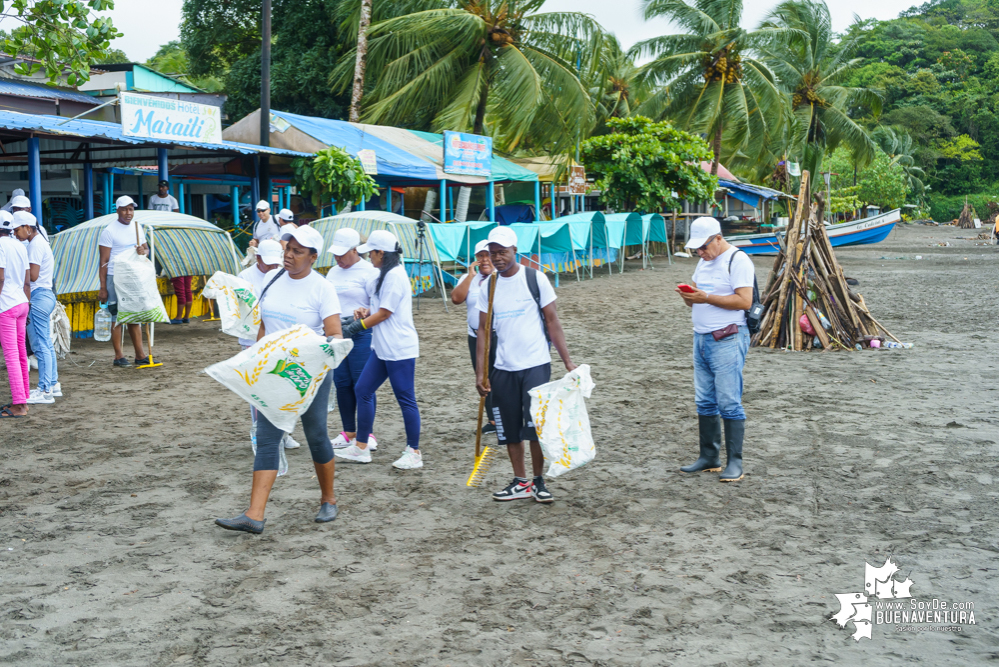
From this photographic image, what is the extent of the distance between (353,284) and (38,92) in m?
16.9

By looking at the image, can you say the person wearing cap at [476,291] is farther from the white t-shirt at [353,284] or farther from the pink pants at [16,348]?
the pink pants at [16,348]

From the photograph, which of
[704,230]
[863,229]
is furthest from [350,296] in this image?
[863,229]

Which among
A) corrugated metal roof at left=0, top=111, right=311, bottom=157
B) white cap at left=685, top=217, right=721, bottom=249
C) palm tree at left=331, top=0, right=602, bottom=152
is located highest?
palm tree at left=331, top=0, right=602, bottom=152

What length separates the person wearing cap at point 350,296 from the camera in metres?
5.66

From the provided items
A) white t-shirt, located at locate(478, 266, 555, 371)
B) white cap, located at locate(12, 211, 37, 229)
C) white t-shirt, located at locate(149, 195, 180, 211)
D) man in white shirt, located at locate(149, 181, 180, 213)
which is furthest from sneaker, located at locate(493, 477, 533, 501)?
white t-shirt, located at locate(149, 195, 180, 211)

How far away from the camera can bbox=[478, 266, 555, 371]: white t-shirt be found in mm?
4832

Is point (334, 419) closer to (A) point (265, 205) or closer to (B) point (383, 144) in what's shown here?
(A) point (265, 205)

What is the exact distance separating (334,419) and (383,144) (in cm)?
1252

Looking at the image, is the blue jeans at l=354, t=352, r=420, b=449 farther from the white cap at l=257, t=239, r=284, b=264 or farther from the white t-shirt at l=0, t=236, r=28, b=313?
the white t-shirt at l=0, t=236, r=28, b=313

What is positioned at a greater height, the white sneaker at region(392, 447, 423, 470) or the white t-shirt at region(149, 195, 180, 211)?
the white t-shirt at region(149, 195, 180, 211)

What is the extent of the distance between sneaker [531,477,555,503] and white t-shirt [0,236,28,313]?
447 cm

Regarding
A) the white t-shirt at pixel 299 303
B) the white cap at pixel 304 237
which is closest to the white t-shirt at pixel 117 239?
the white t-shirt at pixel 299 303

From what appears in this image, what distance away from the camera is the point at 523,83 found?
2203 centimetres

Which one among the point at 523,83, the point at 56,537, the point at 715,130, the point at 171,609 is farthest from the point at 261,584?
the point at 715,130
